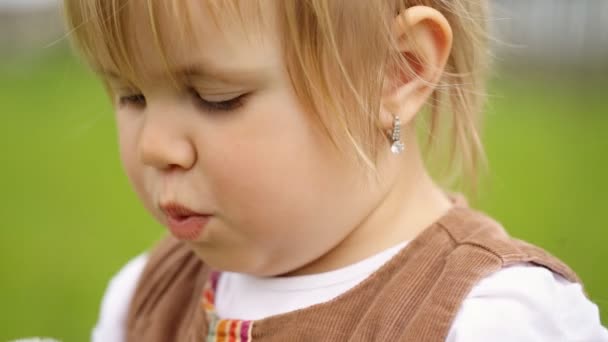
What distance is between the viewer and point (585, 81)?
13.0 ft

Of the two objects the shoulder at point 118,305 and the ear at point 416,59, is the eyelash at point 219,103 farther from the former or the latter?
the shoulder at point 118,305

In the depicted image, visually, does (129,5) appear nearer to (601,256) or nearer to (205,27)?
(205,27)

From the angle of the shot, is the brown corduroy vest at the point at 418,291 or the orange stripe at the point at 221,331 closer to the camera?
the brown corduroy vest at the point at 418,291

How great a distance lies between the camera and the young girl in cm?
94

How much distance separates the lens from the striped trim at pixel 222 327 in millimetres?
1101

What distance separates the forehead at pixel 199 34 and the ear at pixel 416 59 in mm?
143

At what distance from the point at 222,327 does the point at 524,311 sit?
1.21ft

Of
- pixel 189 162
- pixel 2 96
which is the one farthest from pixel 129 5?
pixel 2 96

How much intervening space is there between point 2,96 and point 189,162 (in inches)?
128

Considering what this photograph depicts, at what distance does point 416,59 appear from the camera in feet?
3.36

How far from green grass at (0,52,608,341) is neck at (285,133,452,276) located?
345mm

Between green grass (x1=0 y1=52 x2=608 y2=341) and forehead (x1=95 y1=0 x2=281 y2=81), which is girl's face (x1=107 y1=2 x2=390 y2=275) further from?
green grass (x1=0 y1=52 x2=608 y2=341)

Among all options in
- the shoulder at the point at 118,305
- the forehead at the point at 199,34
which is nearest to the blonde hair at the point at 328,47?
the forehead at the point at 199,34

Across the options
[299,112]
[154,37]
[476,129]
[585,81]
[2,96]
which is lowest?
[585,81]
